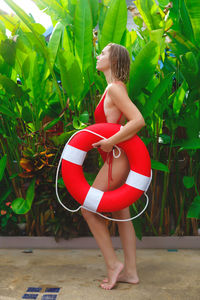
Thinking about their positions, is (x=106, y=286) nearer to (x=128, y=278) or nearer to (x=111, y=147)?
(x=128, y=278)

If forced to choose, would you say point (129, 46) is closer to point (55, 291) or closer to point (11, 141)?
point (11, 141)

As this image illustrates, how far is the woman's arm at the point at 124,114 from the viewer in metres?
1.26

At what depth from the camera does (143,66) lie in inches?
60.9

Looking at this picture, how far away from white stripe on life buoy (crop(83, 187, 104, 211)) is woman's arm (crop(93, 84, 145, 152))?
6.9 inches

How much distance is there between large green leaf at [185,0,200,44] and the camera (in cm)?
163

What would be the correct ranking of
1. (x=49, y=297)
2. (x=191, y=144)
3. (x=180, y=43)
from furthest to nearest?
(x=180, y=43)
(x=191, y=144)
(x=49, y=297)

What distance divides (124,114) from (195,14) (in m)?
0.78

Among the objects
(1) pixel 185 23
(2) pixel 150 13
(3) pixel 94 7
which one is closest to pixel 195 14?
(1) pixel 185 23

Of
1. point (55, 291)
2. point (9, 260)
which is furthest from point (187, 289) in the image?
point (9, 260)

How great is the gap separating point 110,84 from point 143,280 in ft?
2.81

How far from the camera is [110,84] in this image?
4.34ft

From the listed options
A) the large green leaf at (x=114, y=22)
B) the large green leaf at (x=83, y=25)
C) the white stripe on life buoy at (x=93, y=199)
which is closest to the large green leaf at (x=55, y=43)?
the large green leaf at (x=83, y=25)

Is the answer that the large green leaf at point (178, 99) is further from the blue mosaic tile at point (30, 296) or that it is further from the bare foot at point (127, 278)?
the blue mosaic tile at point (30, 296)

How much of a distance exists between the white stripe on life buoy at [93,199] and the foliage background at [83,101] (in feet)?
1.31
